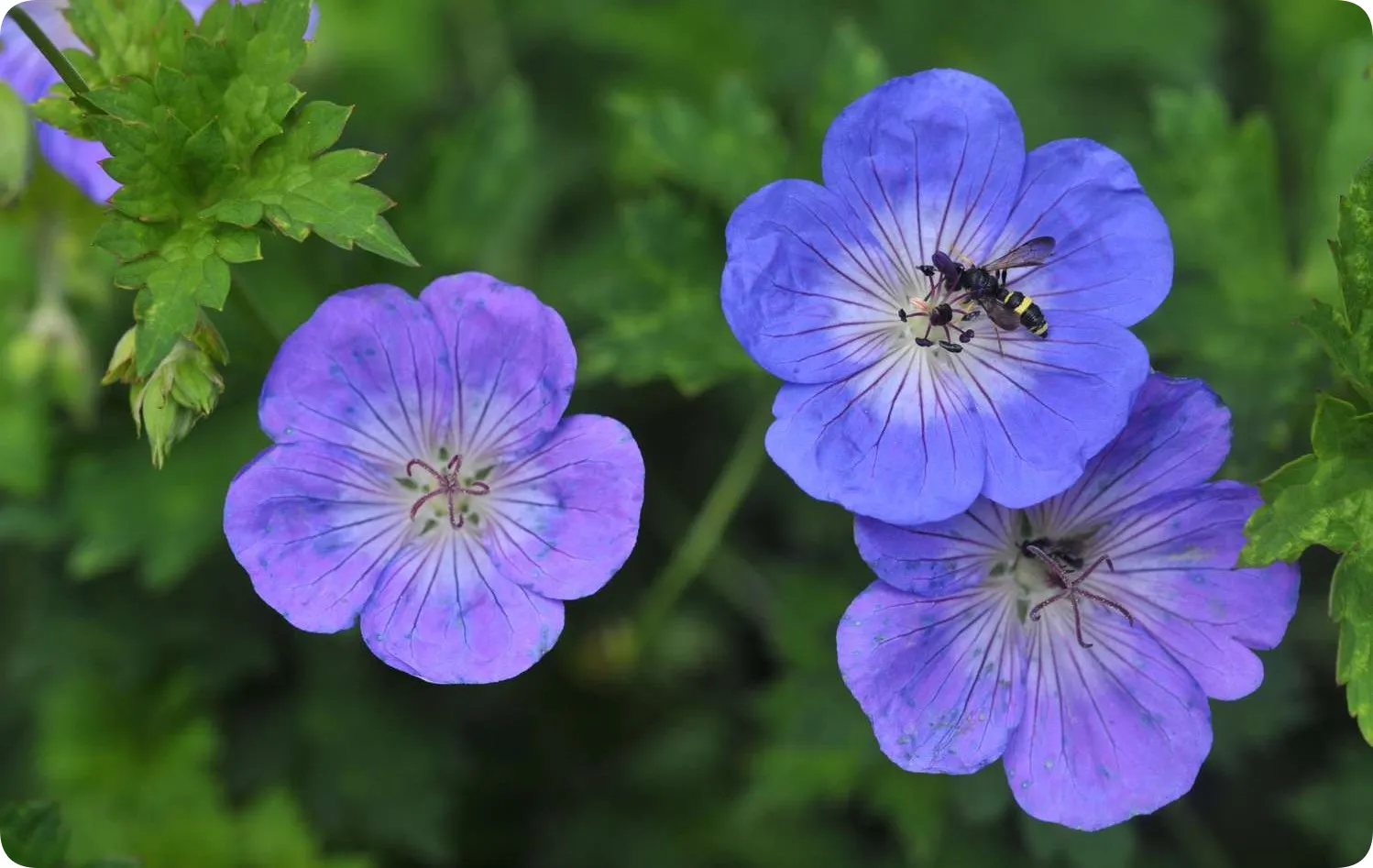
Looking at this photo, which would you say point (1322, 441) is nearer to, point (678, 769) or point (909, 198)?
point (909, 198)

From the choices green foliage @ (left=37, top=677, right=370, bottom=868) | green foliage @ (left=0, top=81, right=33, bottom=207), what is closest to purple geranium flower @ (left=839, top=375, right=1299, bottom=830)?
green foliage @ (left=37, top=677, right=370, bottom=868)

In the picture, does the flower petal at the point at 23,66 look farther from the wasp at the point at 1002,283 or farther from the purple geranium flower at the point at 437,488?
the wasp at the point at 1002,283

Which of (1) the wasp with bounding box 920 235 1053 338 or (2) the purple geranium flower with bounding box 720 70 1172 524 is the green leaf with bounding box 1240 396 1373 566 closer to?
(2) the purple geranium flower with bounding box 720 70 1172 524

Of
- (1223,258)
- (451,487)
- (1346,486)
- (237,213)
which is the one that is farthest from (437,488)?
(1223,258)

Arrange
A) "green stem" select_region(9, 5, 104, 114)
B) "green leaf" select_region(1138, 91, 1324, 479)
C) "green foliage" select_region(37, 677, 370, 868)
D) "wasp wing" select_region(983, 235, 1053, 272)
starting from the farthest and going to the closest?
"green foliage" select_region(37, 677, 370, 868) → "green leaf" select_region(1138, 91, 1324, 479) → "wasp wing" select_region(983, 235, 1053, 272) → "green stem" select_region(9, 5, 104, 114)

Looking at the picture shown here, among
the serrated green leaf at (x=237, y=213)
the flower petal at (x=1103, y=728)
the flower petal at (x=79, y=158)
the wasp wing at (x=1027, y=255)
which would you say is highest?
the flower petal at (x=79, y=158)

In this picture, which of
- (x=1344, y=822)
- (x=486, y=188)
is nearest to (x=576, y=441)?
(x=486, y=188)

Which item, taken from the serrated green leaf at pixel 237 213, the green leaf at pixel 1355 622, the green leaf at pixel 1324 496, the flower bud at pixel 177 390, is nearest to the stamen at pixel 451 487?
the flower bud at pixel 177 390

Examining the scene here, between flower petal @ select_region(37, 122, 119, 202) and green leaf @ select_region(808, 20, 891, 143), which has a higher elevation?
flower petal @ select_region(37, 122, 119, 202)
